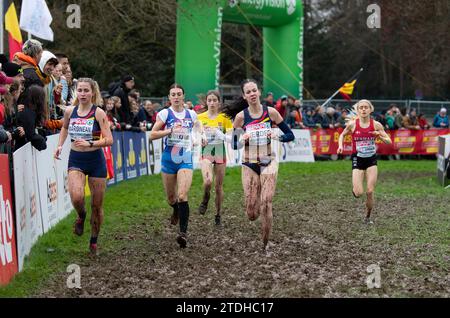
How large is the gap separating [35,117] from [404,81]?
49.5m

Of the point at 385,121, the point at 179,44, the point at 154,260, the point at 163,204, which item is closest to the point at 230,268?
the point at 154,260

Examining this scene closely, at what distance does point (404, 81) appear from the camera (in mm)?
56719

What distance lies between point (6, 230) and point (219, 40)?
18776mm

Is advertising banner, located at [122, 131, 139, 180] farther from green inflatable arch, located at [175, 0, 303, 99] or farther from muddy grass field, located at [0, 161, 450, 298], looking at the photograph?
green inflatable arch, located at [175, 0, 303, 99]

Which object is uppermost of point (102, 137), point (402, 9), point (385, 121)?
point (402, 9)

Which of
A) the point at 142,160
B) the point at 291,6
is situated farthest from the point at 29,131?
the point at 291,6

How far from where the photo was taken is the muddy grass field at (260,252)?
760 centimetres

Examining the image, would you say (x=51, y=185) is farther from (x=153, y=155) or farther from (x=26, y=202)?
(x=153, y=155)

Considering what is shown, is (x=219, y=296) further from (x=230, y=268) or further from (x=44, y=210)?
(x=44, y=210)

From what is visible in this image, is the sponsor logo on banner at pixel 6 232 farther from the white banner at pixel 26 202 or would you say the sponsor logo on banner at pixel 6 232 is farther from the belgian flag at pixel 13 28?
the belgian flag at pixel 13 28

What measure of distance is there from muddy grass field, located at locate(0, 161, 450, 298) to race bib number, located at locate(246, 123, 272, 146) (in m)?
1.38

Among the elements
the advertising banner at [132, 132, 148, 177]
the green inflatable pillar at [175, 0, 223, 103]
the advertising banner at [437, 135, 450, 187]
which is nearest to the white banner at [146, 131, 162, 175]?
the advertising banner at [132, 132, 148, 177]

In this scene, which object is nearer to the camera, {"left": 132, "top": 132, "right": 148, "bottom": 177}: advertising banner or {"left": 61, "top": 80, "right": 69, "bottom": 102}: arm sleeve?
{"left": 61, "top": 80, "right": 69, "bottom": 102}: arm sleeve

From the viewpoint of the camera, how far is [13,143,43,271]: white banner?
861 cm
